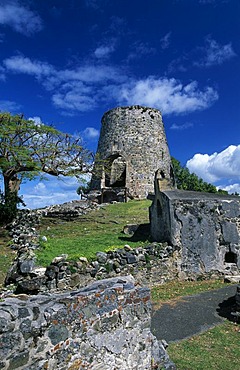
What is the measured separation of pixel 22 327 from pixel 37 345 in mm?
304

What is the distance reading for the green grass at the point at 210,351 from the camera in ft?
16.6

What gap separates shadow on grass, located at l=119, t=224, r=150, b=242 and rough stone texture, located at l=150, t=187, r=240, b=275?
83.8 inches

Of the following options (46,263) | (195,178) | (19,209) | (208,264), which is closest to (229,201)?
(208,264)

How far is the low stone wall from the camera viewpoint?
294cm

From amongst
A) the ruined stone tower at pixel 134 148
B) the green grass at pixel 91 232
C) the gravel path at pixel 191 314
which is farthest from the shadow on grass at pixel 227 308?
the ruined stone tower at pixel 134 148

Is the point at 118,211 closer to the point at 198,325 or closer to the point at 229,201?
the point at 229,201

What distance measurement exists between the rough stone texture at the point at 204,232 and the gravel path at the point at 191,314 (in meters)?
1.84

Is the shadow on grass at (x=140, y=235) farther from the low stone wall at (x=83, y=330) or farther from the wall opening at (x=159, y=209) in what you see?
the low stone wall at (x=83, y=330)

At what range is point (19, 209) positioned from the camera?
18.1 m

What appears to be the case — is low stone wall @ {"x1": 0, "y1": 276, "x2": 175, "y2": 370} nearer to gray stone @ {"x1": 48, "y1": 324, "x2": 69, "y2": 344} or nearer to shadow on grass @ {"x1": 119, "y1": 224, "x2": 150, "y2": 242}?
gray stone @ {"x1": 48, "y1": 324, "x2": 69, "y2": 344}

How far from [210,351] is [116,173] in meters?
26.7

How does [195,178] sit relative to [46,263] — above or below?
above

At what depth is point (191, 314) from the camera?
7.45m

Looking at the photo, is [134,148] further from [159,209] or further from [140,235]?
[159,209]
